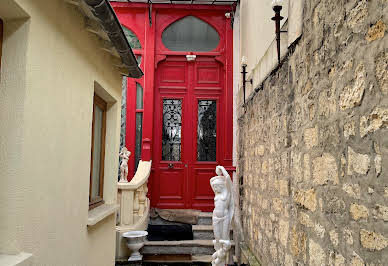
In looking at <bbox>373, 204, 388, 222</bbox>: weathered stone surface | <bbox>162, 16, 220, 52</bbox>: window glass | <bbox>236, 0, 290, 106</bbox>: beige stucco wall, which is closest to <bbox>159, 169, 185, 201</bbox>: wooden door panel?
<bbox>236, 0, 290, 106</bbox>: beige stucco wall

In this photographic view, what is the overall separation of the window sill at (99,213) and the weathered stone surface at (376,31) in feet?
7.83

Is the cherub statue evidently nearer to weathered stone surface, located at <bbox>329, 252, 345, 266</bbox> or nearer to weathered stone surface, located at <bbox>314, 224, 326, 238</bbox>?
Answer: weathered stone surface, located at <bbox>314, 224, 326, 238</bbox>

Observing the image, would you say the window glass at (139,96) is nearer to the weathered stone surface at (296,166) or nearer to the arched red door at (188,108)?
the arched red door at (188,108)

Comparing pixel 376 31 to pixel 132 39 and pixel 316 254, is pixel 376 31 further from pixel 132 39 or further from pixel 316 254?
pixel 132 39

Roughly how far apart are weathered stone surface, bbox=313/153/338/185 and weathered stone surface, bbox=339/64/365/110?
Result: 1.02ft

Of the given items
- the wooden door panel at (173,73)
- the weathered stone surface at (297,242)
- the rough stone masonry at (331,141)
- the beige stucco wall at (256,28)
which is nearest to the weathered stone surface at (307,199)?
the rough stone masonry at (331,141)

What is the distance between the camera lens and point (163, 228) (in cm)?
589

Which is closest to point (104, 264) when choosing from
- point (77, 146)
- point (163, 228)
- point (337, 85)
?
point (77, 146)

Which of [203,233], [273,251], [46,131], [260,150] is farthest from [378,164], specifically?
[203,233]

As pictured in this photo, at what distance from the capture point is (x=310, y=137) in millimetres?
2121

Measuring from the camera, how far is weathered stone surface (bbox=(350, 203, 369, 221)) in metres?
1.39

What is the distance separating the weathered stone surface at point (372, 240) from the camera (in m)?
1.26

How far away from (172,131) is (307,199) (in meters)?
5.08

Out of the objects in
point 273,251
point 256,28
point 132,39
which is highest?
point 132,39
